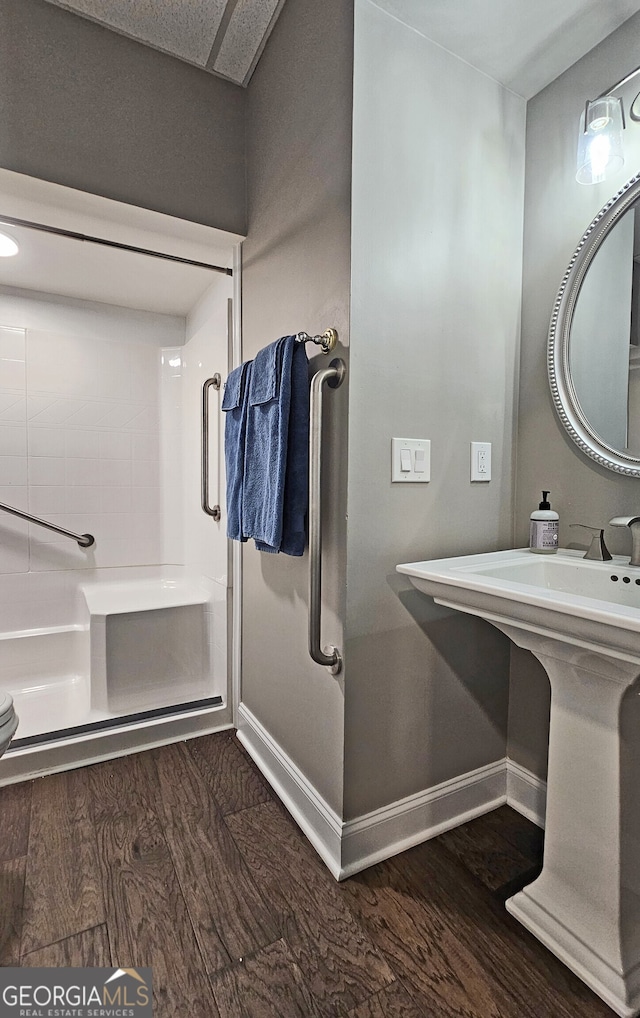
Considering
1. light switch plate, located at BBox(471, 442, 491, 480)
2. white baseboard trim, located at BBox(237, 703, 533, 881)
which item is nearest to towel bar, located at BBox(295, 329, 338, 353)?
light switch plate, located at BBox(471, 442, 491, 480)

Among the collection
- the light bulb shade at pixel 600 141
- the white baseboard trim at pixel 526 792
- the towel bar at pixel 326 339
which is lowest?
the white baseboard trim at pixel 526 792

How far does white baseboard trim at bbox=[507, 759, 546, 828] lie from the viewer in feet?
4.93

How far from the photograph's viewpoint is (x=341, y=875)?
127cm

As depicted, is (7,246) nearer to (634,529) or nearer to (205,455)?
(205,455)

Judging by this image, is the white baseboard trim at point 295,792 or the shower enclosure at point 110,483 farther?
the shower enclosure at point 110,483

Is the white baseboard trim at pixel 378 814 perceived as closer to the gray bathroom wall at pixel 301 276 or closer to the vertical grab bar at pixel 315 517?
the gray bathroom wall at pixel 301 276

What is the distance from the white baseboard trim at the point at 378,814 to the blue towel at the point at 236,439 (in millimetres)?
764

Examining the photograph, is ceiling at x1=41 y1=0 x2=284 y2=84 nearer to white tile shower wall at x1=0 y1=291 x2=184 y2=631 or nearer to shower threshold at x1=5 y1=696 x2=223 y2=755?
white tile shower wall at x1=0 y1=291 x2=184 y2=631

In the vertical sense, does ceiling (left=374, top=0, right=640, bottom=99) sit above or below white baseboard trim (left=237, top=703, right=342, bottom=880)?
above

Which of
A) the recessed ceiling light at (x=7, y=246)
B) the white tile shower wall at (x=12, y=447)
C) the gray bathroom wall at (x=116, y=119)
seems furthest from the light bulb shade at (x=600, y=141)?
the white tile shower wall at (x=12, y=447)

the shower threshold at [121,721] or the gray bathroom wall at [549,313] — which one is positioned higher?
the gray bathroom wall at [549,313]

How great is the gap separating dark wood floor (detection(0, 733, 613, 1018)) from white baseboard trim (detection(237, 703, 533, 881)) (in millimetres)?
31

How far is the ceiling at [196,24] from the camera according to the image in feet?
4.93

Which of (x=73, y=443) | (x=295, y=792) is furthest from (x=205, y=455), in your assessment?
(x=295, y=792)
